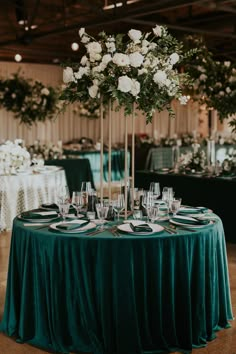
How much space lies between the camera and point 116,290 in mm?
3428

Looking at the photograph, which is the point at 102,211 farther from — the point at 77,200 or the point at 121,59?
the point at 121,59

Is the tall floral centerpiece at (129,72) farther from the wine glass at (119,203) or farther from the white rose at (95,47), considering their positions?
the wine glass at (119,203)

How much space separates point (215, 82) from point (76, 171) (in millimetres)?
3721

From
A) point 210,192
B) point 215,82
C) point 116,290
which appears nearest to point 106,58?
point 116,290

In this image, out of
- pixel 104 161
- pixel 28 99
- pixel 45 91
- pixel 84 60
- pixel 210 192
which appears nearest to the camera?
pixel 84 60

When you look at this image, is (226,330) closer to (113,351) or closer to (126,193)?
(113,351)

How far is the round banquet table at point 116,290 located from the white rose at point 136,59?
3.65 feet

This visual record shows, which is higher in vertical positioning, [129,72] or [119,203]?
[129,72]

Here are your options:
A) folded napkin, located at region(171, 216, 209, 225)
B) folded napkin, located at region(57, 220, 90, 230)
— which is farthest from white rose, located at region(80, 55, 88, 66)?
folded napkin, located at region(171, 216, 209, 225)

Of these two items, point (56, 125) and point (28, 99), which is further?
point (56, 125)

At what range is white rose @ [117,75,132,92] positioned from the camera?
11.8 feet

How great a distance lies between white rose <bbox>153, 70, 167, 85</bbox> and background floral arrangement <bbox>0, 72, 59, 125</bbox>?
779 cm

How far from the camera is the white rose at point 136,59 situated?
11.9ft

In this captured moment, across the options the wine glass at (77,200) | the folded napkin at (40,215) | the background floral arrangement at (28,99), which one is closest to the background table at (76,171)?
the background floral arrangement at (28,99)
